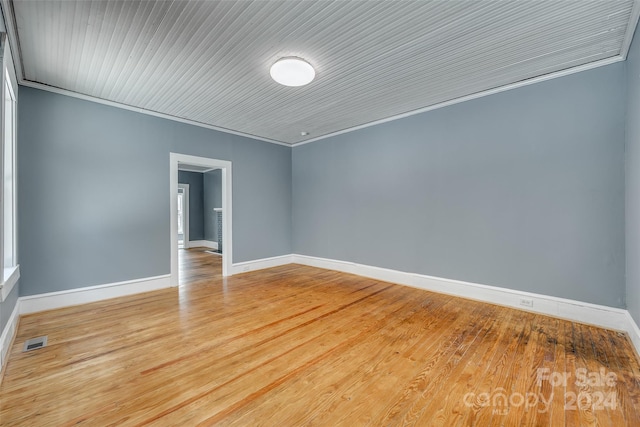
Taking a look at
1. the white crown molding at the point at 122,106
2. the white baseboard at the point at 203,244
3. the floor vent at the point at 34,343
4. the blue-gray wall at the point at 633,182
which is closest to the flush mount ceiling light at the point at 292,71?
the white crown molding at the point at 122,106

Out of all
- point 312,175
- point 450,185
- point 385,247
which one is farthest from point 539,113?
point 312,175

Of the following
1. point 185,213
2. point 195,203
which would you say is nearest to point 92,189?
point 185,213

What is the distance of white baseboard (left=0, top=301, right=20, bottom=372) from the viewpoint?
2038mm

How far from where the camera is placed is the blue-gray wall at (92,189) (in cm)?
319

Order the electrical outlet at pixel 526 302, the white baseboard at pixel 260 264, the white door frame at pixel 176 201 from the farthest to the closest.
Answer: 1. the white baseboard at pixel 260 264
2. the white door frame at pixel 176 201
3. the electrical outlet at pixel 526 302

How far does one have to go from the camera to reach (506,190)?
331 cm

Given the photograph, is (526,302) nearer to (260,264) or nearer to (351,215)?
(351,215)

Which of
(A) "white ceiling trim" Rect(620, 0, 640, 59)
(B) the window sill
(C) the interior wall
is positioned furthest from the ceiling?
(C) the interior wall

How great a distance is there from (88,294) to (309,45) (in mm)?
4153

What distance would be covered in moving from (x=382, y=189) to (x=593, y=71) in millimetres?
2782

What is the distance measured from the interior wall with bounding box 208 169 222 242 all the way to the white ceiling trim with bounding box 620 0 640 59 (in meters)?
8.72

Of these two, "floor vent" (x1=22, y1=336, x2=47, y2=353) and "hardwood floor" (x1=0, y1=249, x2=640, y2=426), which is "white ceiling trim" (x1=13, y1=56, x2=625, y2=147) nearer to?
"hardwood floor" (x1=0, y1=249, x2=640, y2=426)

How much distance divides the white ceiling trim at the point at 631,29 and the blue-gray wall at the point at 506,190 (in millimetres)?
181

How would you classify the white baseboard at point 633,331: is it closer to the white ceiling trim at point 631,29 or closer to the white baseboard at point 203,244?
the white ceiling trim at point 631,29
